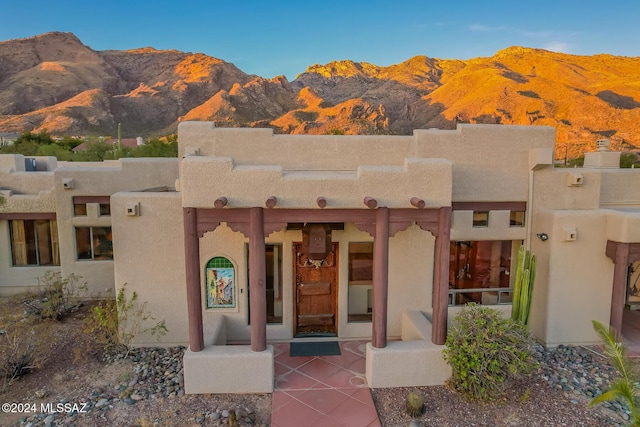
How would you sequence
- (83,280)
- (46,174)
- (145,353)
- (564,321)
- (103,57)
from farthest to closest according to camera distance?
(103,57)
(46,174)
(83,280)
(564,321)
(145,353)

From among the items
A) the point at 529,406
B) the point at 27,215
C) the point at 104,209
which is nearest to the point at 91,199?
the point at 104,209

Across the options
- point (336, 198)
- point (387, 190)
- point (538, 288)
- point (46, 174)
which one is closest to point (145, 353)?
point (336, 198)

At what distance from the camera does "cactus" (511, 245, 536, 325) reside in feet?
28.9

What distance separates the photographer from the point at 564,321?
948 centimetres

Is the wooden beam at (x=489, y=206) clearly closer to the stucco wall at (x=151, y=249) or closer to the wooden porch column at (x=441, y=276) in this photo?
the wooden porch column at (x=441, y=276)

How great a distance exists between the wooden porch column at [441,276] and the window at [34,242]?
12.6m

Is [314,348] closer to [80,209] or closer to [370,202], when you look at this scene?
[370,202]

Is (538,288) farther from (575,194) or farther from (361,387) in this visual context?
(361,387)

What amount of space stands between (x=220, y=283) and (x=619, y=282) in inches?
378

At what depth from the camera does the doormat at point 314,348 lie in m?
8.77

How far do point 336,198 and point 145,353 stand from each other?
19.0ft

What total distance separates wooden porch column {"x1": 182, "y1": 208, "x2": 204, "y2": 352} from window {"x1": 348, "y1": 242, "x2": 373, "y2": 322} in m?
3.77

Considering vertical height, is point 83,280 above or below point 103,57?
below

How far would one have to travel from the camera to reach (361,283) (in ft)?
31.7
